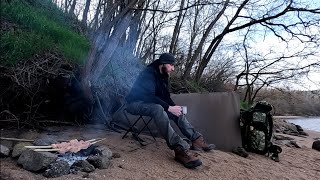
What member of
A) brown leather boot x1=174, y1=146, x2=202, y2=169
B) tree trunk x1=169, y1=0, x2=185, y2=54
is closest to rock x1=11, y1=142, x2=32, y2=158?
brown leather boot x1=174, y1=146, x2=202, y2=169

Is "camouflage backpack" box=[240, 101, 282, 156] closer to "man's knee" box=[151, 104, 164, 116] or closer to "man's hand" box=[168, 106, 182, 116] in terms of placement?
"man's hand" box=[168, 106, 182, 116]

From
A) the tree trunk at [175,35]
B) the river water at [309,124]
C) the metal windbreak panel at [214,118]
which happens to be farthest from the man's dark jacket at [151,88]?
the river water at [309,124]

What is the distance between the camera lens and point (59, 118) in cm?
485

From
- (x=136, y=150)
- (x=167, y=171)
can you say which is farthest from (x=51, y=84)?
(x=167, y=171)

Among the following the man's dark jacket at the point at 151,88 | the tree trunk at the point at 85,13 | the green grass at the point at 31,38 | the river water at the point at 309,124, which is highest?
the tree trunk at the point at 85,13

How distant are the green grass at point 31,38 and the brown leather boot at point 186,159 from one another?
243 centimetres

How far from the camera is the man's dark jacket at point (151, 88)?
3811mm

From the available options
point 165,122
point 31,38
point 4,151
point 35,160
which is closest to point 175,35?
point 31,38

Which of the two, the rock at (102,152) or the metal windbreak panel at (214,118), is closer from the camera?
the rock at (102,152)

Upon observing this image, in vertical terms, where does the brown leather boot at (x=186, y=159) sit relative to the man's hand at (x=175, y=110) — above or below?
below

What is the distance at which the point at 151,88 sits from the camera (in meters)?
3.83

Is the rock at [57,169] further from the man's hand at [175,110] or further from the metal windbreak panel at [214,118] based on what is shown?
the metal windbreak panel at [214,118]

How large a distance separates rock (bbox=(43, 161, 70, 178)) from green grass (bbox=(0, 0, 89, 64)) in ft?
6.38

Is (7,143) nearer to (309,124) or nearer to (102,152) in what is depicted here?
(102,152)
